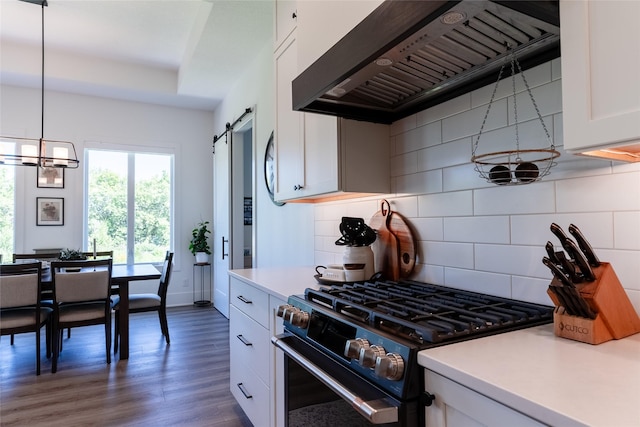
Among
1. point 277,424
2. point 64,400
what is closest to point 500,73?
point 277,424

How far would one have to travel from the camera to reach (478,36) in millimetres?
1175

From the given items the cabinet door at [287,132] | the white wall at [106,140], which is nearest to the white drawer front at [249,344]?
the cabinet door at [287,132]

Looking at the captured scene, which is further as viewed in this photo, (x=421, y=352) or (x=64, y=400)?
(x=64, y=400)

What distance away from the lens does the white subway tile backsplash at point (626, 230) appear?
3.42ft

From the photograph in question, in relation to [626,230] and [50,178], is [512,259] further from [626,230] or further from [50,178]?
[50,178]

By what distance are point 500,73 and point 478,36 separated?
0.23 meters

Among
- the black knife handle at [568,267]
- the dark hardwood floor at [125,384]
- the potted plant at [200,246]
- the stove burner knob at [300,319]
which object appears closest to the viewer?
the black knife handle at [568,267]

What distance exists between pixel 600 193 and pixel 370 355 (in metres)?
0.83

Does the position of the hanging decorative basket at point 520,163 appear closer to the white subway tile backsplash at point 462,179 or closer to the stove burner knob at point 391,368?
the white subway tile backsplash at point 462,179

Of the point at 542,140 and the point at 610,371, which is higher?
the point at 542,140

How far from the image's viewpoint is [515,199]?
4.46 ft

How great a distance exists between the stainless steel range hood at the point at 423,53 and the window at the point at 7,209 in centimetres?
481

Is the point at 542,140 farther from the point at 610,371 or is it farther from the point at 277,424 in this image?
the point at 277,424

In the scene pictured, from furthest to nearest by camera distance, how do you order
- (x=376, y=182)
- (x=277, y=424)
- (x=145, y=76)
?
1. (x=145, y=76)
2. (x=376, y=182)
3. (x=277, y=424)
